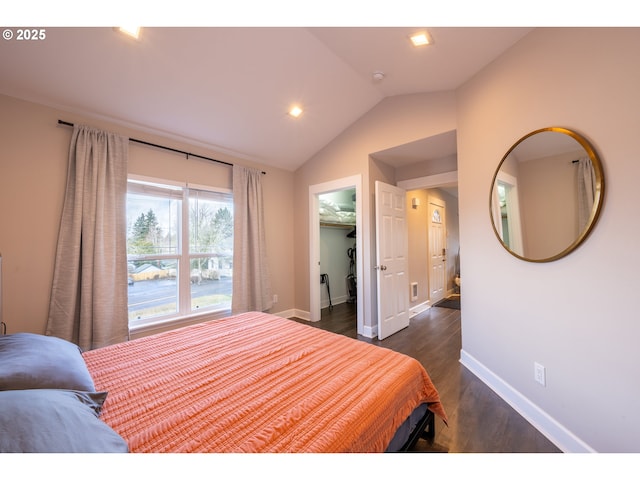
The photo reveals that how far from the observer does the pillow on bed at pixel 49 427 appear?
24.2 inches

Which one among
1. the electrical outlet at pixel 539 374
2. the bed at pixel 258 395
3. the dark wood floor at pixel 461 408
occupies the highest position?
the bed at pixel 258 395

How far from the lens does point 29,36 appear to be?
1738mm

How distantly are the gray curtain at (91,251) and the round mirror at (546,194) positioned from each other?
11.4ft

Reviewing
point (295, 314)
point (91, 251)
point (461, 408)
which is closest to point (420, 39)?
point (461, 408)

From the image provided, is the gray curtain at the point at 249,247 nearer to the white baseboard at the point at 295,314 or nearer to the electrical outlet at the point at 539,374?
the white baseboard at the point at 295,314

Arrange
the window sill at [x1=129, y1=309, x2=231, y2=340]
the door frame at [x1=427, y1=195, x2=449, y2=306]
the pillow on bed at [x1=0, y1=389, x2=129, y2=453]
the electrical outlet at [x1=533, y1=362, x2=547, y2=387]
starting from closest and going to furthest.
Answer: the pillow on bed at [x1=0, y1=389, x2=129, y2=453] < the electrical outlet at [x1=533, y1=362, x2=547, y2=387] < the window sill at [x1=129, y1=309, x2=231, y2=340] < the door frame at [x1=427, y1=195, x2=449, y2=306]

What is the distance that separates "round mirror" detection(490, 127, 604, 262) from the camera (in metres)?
1.39

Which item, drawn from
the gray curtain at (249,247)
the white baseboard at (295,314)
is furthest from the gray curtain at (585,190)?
the white baseboard at (295,314)

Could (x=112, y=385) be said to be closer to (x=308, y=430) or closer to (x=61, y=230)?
(x=308, y=430)

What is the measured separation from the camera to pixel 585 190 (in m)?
1.40

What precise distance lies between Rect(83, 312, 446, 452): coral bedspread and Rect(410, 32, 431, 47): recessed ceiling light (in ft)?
7.63

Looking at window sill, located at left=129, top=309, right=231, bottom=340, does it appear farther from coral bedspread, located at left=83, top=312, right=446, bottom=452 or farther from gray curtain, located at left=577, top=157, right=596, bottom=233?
gray curtain, located at left=577, top=157, right=596, bottom=233

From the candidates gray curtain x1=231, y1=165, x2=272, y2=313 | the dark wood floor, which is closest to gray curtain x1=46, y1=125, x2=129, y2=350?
gray curtain x1=231, y1=165, x2=272, y2=313

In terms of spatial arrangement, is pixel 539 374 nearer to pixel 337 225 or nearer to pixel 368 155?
pixel 368 155
